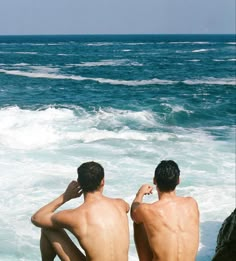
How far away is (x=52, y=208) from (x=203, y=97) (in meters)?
26.7

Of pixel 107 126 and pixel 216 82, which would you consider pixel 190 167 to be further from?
pixel 216 82

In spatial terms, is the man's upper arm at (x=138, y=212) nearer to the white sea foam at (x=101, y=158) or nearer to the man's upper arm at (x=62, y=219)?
the man's upper arm at (x=62, y=219)

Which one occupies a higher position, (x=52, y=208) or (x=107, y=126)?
(x=52, y=208)

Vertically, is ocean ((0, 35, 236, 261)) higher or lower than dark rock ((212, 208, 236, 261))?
lower

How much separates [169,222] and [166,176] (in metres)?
0.40

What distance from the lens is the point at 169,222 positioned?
439cm

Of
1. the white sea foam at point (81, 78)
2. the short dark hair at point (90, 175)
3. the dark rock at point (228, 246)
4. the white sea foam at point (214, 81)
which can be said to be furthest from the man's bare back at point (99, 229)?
the white sea foam at point (214, 81)

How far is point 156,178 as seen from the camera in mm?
4457

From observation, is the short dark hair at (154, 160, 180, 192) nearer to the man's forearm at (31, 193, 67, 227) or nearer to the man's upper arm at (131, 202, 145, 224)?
the man's upper arm at (131, 202, 145, 224)

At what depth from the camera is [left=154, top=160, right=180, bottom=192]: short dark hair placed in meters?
4.40

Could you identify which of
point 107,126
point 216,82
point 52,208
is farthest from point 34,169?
point 216,82

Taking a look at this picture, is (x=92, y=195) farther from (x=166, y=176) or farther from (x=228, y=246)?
(x=228, y=246)

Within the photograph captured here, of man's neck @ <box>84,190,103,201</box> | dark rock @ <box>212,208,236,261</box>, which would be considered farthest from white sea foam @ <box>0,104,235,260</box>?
man's neck @ <box>84,190,103,201</box>

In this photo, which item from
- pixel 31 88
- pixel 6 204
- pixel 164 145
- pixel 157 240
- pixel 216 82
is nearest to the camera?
pixel 157 240
